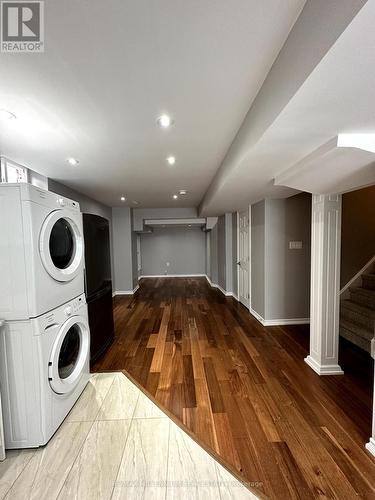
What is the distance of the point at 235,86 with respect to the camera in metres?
1.35

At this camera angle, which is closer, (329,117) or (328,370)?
(329,117)

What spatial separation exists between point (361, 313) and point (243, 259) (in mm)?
2242

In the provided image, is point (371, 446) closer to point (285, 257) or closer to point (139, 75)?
point (285, 257)

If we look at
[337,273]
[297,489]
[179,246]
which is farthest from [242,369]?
[179,246]

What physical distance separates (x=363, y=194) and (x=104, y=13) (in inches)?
156

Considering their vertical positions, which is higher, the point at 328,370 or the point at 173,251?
the point at 173,251

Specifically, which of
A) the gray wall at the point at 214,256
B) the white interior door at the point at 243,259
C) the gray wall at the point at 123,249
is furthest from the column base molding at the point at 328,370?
the gray wall at the point at 123,249

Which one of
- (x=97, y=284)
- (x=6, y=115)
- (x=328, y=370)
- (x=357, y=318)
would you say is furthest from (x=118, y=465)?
(x=357, y=318)

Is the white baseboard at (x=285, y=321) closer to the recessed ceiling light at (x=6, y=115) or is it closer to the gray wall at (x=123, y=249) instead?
the gray wall at (x=123, y=249)

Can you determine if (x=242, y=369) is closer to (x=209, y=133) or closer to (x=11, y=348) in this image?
(x=11, y=348)

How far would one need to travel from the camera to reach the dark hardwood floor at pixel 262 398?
1330 mm

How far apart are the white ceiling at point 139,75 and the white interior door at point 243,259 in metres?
2.44

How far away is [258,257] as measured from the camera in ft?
12.7

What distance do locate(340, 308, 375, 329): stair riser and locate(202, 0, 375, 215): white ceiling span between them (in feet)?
5.97
